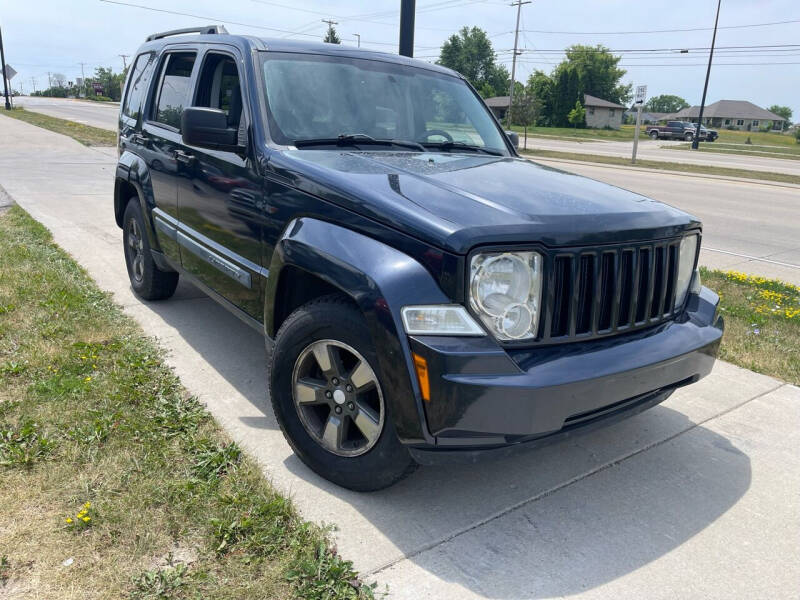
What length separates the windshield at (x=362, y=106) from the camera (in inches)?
138

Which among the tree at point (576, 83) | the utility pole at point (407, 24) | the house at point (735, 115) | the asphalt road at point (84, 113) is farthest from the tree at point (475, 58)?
the utility pole at point (407, 24)

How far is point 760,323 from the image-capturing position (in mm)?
5496

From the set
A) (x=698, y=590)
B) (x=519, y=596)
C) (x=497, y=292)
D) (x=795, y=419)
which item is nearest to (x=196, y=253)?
(x=497, y=292)

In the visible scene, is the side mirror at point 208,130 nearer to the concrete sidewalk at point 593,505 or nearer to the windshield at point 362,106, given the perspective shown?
the windshield at point 362,106

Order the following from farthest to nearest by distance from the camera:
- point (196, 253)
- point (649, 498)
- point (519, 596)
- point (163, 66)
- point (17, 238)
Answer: point (17, 238)
point (163, 66)
point (196, 253)
point (649, 498)
point (519, 596)

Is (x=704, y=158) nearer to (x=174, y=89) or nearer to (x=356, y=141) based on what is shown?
(x=174, y=89)

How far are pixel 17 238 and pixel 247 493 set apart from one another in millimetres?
5758

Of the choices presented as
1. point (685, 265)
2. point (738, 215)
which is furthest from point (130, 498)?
point (738, 215)

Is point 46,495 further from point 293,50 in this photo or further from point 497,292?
point 293,50

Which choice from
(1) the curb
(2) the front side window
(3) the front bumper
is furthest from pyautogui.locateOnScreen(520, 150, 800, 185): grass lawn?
(3) the front bumper

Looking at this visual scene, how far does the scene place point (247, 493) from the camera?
2.81m

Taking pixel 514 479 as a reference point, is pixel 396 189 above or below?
above

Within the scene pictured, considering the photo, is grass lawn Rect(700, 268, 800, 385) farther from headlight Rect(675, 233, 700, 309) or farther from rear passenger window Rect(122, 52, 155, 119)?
rear passenger window Rect(122, 52, 155, 119)

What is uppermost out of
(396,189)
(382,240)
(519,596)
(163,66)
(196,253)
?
(163,66)
